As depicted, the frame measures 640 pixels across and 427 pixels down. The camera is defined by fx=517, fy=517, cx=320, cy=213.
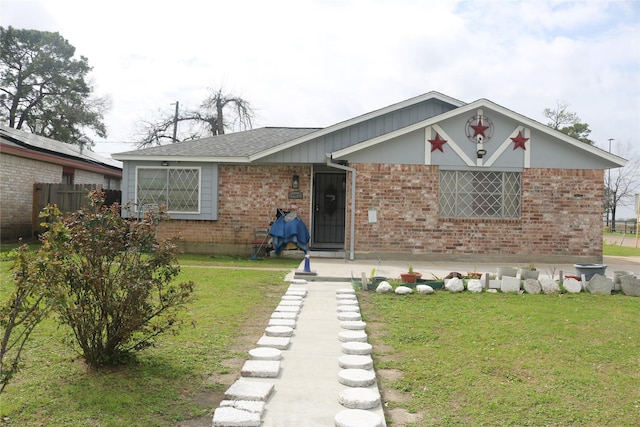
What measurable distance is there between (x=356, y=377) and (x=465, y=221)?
9.08m

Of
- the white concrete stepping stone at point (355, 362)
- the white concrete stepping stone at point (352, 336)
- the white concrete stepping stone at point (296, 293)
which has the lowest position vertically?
the white concrete stepping stone at point (355, 362)

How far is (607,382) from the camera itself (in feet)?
13.9

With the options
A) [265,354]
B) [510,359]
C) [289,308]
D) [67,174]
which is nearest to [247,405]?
[265,354]

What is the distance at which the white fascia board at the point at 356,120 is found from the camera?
1309cm

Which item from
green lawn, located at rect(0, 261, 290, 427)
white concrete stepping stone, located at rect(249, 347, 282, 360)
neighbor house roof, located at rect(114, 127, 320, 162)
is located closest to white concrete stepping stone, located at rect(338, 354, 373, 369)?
white concrete stepping stone, located at rect(249, 347, 282, 360)

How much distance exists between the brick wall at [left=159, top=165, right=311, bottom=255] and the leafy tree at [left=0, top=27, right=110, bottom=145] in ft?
65.0

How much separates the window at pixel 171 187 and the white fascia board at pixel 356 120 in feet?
6.02

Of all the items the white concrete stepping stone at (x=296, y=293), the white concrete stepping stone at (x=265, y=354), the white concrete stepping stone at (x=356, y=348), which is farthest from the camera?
the white concrete stepping stone at (x=296, y=293)

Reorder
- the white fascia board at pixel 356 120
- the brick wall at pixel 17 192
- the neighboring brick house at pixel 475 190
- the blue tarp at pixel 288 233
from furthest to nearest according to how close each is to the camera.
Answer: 1. the brick wall at pixel 17 192
2. the white fascia board at pixel 356 120
3. the blue tarp at pixel 288 233
4. the neighboring brick house at pixel 475 190

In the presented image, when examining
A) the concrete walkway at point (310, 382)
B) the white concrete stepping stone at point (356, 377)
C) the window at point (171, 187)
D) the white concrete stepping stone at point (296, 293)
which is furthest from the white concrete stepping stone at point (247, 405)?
the window at point (171, 187)

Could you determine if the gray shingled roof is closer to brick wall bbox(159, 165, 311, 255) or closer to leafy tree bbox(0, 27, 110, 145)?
brick wall bbox(159, 165, 311, 255)

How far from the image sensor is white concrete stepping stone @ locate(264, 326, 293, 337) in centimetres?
548

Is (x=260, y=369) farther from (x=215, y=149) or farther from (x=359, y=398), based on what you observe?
(x=215, y=149)

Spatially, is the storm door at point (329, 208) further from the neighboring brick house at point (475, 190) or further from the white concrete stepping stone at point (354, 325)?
the white concrete stepping stone at point (354, 325)
